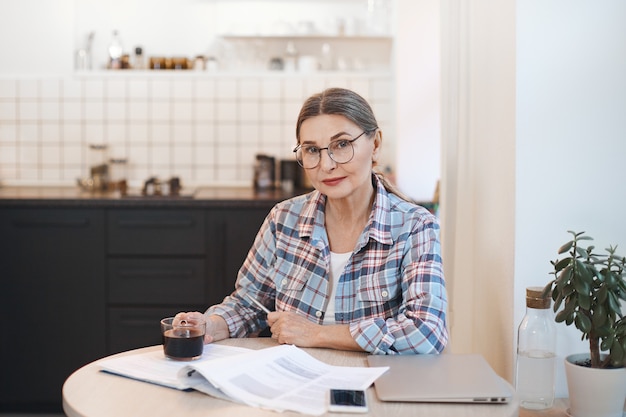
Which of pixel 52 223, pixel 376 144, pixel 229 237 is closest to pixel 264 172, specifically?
pixel 229 237

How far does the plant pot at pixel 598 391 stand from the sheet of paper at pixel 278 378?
0.52 m

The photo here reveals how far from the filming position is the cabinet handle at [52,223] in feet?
12.9

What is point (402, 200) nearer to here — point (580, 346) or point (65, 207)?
point (580, 346)

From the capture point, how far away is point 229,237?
4000 millimetres

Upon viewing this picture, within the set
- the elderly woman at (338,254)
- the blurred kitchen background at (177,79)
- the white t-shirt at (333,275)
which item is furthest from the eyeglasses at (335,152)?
the blurred kitchen background at (177,79)

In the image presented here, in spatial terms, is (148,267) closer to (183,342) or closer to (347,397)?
(183,342)

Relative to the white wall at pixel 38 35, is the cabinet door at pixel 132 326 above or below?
below

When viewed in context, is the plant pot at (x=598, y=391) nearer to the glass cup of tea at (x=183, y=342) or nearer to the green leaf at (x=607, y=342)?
the green leaf at (x=607, y=342)

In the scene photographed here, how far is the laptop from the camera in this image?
157cm

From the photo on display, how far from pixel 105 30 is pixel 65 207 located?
1.06 meters

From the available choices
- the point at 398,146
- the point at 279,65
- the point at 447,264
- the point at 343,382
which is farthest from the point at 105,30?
the point at 343,382

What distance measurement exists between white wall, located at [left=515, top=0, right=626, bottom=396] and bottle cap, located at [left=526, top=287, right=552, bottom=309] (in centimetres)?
14

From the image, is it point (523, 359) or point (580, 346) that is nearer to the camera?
point (523, 359)

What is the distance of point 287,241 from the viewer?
7.49 feet
